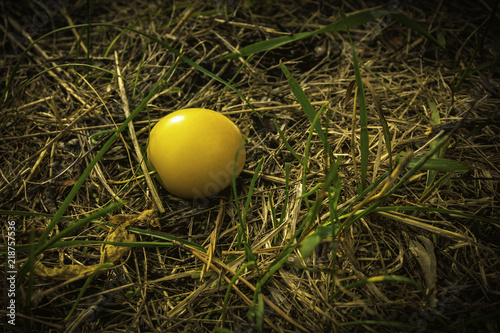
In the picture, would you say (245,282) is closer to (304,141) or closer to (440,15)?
(304,141)

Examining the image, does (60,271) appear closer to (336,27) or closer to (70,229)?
(70,229)

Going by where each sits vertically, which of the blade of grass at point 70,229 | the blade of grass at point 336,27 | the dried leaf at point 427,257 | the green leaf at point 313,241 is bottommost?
the dried leaf at point 427,257

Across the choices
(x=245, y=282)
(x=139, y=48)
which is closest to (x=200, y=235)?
(x=245, y=282)

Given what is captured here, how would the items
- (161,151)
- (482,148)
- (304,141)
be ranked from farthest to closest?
(304,141), (482,148), (161,151)

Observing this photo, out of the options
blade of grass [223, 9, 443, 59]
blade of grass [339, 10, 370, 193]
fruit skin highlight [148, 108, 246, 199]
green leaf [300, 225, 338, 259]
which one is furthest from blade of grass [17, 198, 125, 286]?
blade of grass [223, 9, 443, 59]

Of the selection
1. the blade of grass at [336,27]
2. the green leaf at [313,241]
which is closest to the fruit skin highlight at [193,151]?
the blade of grass at [336,27]

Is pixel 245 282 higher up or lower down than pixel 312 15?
lower down

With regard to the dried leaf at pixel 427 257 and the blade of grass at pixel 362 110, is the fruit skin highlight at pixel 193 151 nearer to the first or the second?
the blade of grass at pixel 362 110
